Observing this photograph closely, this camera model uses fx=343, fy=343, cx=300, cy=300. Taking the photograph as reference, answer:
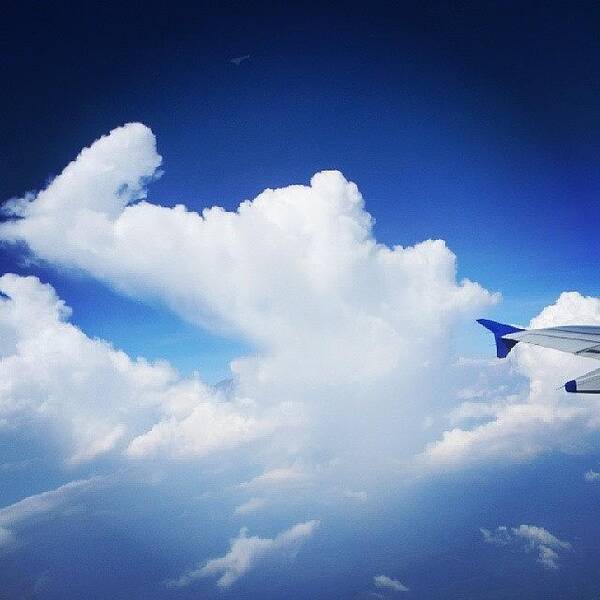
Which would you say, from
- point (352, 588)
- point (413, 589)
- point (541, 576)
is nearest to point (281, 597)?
point (352, 588)

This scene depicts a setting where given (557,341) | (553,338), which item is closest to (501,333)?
(553,338)

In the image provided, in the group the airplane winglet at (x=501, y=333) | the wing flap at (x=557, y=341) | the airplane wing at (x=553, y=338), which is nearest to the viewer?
the wing flap at (x=557, y=341)

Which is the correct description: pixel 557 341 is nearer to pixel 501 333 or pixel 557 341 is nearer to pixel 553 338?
pixel 553 338

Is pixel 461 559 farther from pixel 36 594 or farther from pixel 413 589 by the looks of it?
pixel 36 594

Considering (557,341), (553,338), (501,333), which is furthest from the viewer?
(501,333)

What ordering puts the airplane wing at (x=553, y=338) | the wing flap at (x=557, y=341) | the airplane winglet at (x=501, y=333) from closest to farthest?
the wing flap at (x=557, y=341) → the airplane wing at (x=553, y=338) → the airplane winglet at (x=501, y=333)

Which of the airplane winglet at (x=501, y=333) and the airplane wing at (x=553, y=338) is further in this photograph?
the airplane winglet at (x=501, y=333)
